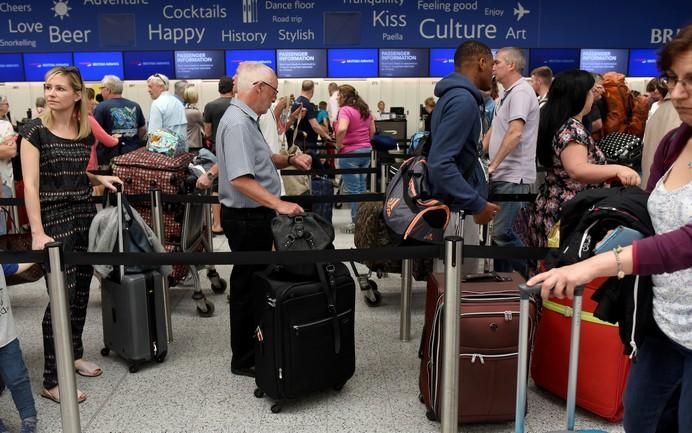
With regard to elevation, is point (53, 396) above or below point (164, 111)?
below

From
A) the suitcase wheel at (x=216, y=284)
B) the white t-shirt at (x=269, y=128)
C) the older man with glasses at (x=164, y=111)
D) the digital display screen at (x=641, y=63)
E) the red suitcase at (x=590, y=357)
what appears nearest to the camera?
the red suitcase at (x=590, y=357)

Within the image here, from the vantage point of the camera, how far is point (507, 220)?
12.4 ft

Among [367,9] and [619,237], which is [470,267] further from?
[367,9]

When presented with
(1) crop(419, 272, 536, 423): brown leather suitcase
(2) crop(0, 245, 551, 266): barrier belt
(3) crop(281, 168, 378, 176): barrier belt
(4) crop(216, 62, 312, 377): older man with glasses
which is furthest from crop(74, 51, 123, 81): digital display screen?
(1) crop(419, 272, 536, 423): brown leather suitcase

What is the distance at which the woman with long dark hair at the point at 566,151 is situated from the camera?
2752 millimetres

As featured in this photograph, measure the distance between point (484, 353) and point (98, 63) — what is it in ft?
38.9

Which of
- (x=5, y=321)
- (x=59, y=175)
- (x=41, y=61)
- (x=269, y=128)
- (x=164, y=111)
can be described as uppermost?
(x=41, y=61)

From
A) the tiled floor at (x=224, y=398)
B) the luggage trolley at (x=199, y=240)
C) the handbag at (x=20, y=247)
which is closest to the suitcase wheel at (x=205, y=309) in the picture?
the luggage trolley at (x=199, y=240)

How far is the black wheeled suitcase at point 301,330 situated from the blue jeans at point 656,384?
4.31 ft

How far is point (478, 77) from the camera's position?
2830 mm

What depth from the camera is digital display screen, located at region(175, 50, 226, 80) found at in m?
12.1

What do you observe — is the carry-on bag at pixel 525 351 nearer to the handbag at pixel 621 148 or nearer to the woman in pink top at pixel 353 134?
the handbag at pixel 621 148

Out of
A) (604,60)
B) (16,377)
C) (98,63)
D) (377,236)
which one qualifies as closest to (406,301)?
(377,236)

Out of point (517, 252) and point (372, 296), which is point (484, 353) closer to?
point (517, 252)
